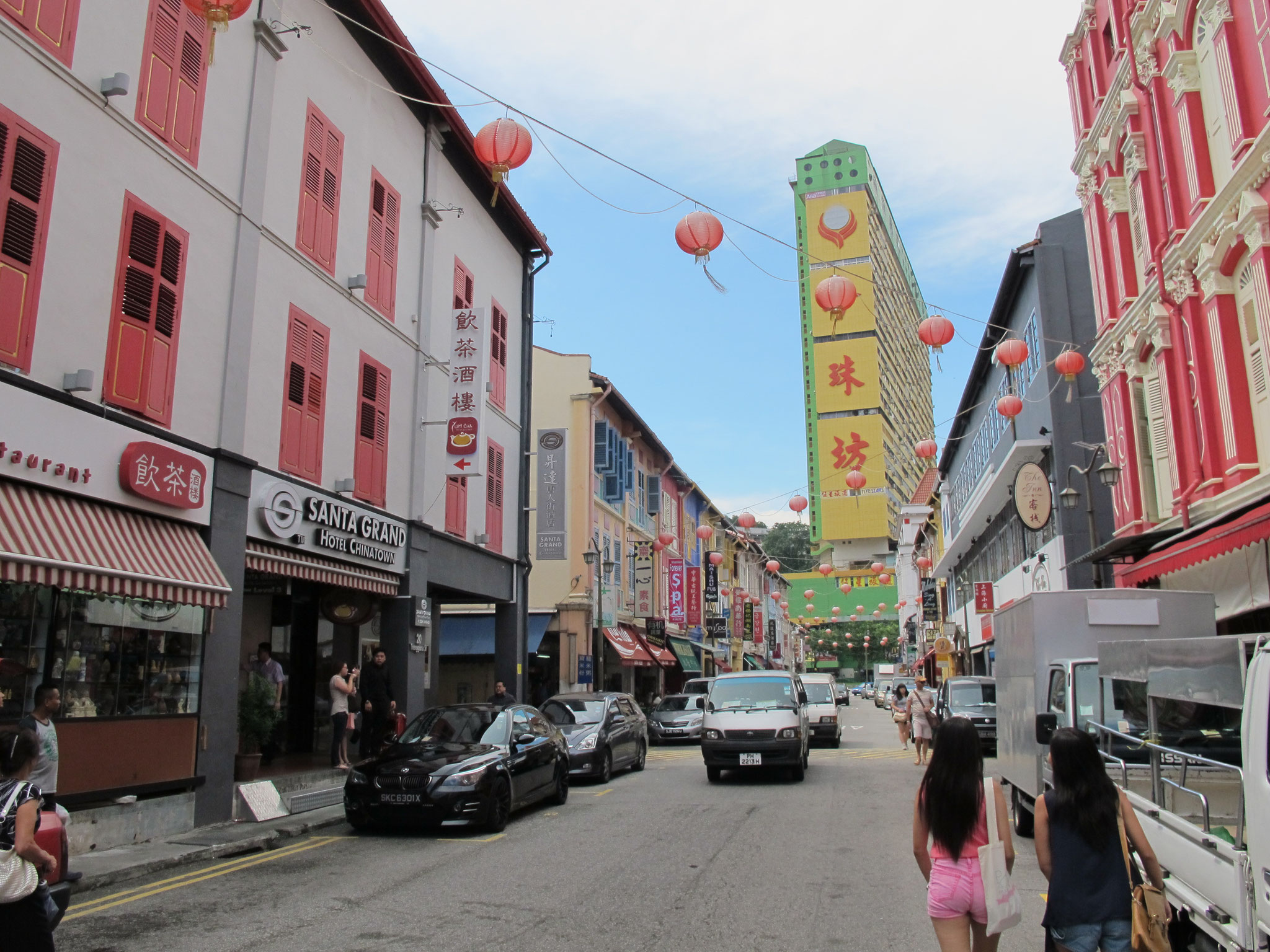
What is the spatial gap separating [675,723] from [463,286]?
14344 millimetres

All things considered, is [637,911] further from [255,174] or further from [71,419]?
[255,174]

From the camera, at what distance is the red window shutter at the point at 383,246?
17.2m

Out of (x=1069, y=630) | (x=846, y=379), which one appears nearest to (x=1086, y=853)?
(x=1069, y=630)

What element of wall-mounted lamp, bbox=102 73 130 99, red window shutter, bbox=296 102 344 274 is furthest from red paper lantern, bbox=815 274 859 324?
wall-mounted lamp, bbox=102 73 130 99

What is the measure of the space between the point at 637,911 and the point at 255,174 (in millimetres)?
11132

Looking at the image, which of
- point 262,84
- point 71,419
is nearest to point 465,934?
point 71,419

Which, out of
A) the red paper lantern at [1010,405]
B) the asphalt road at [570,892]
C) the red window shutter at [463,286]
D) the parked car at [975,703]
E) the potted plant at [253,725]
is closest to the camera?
the asphalt road at [570,892]

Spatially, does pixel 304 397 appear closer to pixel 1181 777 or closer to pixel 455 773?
pixel 455 773

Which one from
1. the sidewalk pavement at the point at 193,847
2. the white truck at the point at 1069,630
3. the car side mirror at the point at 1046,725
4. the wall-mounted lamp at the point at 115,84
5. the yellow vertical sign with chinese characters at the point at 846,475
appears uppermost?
the yellow vertical sign with chinese characters at the point at 846,475

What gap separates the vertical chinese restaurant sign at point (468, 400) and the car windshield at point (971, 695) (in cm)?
1219

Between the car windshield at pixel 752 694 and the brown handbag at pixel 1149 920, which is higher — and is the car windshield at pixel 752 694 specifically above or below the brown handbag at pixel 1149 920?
above

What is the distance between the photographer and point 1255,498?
13.7 m

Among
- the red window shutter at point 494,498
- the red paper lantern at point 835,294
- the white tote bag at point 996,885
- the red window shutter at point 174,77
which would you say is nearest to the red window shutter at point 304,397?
the red window shutter at point 174,77

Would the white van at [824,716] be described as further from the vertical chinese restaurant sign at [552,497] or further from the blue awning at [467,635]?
the blue awning at [467,635]
